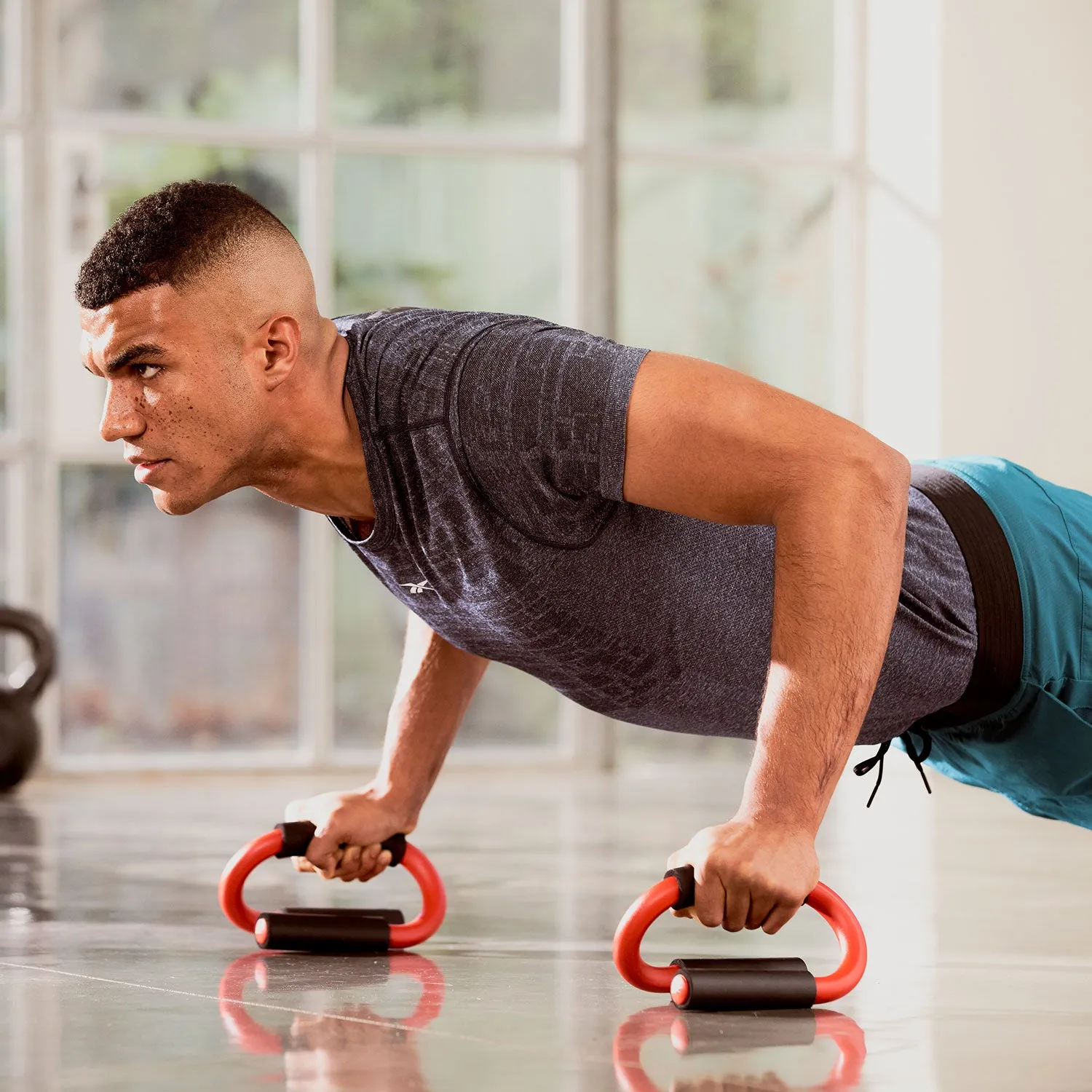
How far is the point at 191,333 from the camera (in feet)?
5.71

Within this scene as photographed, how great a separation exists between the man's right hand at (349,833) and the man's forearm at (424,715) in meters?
0.03

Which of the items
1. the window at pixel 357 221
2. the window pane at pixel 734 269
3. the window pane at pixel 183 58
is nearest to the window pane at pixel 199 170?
the window at pixel 357 221

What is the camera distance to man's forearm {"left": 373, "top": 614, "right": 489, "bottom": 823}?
214 centimetres

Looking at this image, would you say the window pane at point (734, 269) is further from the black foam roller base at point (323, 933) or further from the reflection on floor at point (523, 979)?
the black foam roller base at point (323, 933)

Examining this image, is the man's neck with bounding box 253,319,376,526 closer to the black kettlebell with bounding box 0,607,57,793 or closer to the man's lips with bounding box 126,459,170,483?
the man's lips with bounding box 126,459,170,483

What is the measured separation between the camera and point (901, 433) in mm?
6266

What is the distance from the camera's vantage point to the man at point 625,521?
1612 mm

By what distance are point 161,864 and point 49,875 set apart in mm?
265

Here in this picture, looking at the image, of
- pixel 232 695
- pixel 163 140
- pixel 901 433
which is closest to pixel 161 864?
pixel 232 695

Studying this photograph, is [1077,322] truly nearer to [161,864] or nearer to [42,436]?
[42,436]

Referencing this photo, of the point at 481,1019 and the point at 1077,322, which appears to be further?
the point at 1077,322

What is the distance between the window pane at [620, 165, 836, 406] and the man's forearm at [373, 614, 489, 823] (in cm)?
413

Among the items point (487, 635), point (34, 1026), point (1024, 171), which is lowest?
point (34, 1026)

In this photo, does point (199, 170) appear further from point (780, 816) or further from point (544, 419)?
point (780, 816)
